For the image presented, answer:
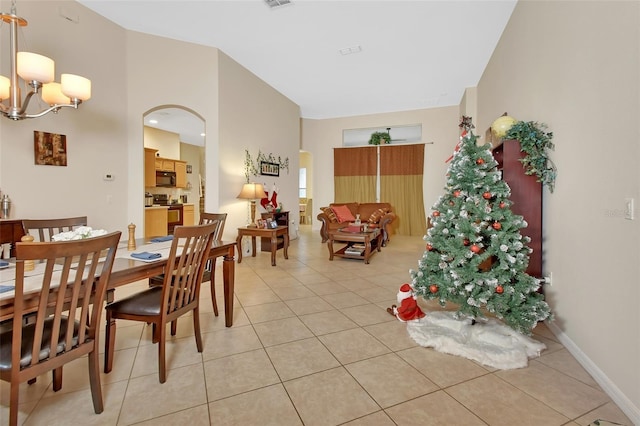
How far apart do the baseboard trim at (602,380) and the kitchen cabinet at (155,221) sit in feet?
22.9

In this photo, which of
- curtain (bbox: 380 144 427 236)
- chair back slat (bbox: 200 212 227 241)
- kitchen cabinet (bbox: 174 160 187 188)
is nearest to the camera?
chair back slat (bbox: 200 212 227 241)

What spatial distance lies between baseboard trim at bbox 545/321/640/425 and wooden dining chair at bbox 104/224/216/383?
8.47 ft

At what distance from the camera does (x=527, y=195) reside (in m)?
2.80

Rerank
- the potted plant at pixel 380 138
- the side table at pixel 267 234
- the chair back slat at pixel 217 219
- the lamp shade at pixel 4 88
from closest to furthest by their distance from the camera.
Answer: the lamp shade at pixel 4 88 → the chair back slat at pixel 217 219 → the side table at pixel 267 234 → the potted plant at pixel 380 138

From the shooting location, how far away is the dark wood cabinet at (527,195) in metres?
2.77

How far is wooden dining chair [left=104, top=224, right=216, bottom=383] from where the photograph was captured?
6.07 ft

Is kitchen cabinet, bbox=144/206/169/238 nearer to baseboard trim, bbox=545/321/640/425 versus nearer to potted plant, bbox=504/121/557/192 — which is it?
potted plant, bbox=504/121/557/192

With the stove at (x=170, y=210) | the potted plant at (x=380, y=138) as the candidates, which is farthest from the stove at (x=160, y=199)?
the potted plant at (x=380, y=138)

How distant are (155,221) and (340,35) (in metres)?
5.38

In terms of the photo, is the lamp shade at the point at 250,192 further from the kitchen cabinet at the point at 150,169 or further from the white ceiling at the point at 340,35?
the kitchen cabinet at the point at 150,169

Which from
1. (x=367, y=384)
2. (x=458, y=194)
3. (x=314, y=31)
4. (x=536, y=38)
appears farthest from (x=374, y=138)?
(x=367, y=384)

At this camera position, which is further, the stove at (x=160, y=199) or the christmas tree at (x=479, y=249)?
the stove at (x=160, y=199)

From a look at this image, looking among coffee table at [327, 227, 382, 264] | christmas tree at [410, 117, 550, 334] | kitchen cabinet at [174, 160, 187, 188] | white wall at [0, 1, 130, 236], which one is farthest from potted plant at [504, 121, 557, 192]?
kitchen cabinet at [174, 160, 187, 188]

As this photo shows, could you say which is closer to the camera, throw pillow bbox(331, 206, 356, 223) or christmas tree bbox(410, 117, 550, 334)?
christmas tree bbox(410, 117, 550, 334)
